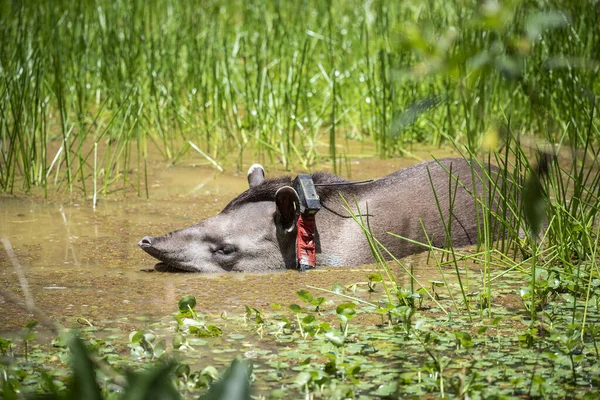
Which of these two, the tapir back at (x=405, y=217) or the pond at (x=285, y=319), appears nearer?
the pond at (x=285, y=319)

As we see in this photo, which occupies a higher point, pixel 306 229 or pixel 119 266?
pixel 306 229

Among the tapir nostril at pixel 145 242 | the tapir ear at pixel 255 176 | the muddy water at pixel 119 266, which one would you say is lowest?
the muddy water at pixel 119 266

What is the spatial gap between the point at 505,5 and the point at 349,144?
5.78 m

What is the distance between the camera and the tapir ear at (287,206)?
183 inches

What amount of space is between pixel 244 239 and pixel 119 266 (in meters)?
0.66

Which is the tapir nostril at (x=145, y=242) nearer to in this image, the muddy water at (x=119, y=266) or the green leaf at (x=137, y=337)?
the muddy water at (x=119, y=266)

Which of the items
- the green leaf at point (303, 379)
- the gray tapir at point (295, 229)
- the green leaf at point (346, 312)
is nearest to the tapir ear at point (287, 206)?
the gray tapir at point (295, 229)

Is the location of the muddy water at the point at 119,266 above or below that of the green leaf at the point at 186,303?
below

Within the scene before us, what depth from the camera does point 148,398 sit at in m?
1.64

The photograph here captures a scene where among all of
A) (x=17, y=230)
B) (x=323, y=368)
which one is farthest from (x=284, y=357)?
(x=17, y=230)

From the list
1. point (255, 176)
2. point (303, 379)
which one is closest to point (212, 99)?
point (255, 176)

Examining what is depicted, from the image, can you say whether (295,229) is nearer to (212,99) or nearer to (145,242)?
(145,242)

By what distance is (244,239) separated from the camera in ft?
15.8

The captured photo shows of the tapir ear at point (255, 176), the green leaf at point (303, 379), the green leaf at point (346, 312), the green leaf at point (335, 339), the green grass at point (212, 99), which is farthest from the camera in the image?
the green grass at point (212, 99)
